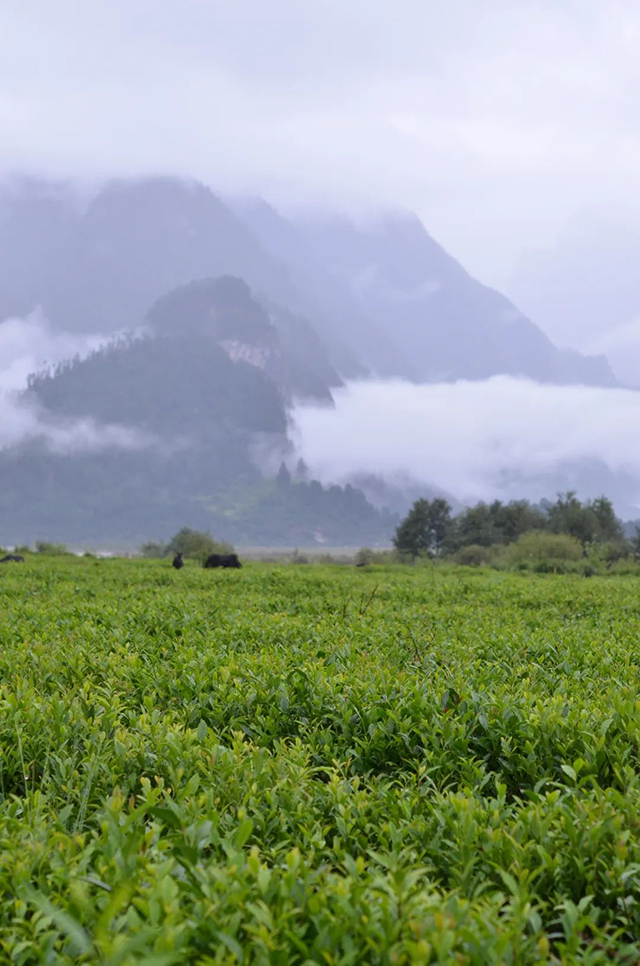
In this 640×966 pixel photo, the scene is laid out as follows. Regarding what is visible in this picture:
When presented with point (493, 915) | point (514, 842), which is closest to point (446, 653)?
point (514, 842)

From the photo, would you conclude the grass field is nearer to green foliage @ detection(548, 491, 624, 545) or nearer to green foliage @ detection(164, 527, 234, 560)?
green foliage @ detection(164, 527, 234, 560)

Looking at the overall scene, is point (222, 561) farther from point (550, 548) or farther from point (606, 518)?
point (606, 518)

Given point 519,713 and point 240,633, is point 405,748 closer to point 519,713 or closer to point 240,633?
point 519,713

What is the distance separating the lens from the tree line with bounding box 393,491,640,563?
75062 millimetres

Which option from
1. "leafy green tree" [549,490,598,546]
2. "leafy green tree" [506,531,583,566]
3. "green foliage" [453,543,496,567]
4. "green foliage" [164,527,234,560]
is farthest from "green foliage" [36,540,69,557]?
"leafy green tree" [549,490,598,546]

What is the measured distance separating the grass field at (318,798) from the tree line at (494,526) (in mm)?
61969

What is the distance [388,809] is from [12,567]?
20478 millimetres

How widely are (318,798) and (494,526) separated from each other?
289 ft

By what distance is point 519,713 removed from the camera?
4711 millimetres

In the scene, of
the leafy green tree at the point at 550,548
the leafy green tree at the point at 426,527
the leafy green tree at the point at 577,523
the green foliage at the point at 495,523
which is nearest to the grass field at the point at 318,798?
the leafy green tree at the point at 550,548

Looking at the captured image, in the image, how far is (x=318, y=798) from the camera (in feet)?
12.2

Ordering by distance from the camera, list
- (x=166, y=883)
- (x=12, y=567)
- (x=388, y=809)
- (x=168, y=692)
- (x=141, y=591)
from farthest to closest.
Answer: (x=12, y=567) → (x=141, y=591) → (x=168, y=692) → (x=388, y=809) → (x=166, y=883)

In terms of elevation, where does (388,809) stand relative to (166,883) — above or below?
below

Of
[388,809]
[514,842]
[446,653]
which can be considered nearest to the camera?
[514,842]
